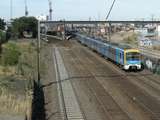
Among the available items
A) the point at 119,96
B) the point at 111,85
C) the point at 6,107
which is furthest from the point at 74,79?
the point at 6,107

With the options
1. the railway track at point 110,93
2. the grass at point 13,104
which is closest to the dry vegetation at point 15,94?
the grass at point 13,104

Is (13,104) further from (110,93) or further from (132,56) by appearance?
(132,56)

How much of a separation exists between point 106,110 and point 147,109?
2.22m

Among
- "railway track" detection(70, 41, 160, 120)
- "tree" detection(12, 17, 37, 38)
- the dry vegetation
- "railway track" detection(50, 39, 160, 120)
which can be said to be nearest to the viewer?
the dry vegetation

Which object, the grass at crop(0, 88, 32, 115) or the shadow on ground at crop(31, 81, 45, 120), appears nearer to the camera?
the grass at crop(0, 88, 32, 115)

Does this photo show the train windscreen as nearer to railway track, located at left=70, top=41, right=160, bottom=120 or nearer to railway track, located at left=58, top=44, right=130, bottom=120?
railway track, located at left=58, top=44, right=130, bottom=120

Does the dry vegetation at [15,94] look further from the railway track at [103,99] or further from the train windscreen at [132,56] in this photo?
the train windscreen at [132,56]

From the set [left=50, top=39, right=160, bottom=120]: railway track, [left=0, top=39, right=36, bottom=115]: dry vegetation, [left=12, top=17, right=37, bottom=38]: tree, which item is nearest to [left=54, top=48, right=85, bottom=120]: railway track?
[left=50, top=39, right=160, bottom=120]: railway track

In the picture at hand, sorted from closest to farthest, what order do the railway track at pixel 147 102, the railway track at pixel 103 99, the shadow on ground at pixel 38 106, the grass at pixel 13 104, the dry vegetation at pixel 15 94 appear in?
the grass at pixel 13 104
the dry vegetation at pixel 15 94
the shadow on ground at pixel 38 106
the railway track at pixel 103 99
the railway track at pixel 147 102

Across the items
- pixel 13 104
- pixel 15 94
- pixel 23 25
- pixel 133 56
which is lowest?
pixel 15 94

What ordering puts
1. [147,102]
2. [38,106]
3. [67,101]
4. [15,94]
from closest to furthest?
[38,106], [15,94], [147,102], [67,101]

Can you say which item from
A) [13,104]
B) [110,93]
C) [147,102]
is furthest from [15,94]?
[147,102]

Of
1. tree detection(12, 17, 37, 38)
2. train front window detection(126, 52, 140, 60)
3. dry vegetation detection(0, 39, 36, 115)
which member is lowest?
dry vegetation detection(0, 39, 36, 115)

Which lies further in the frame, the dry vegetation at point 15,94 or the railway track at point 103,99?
the railway track at point 103,99
